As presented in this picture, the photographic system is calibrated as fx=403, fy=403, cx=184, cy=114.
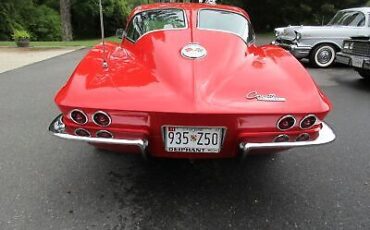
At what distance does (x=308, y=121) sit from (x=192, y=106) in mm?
854

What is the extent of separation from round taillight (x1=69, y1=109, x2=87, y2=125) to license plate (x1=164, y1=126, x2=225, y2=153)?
582 mm

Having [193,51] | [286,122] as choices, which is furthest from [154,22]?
[286,122]

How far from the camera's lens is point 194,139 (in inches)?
111

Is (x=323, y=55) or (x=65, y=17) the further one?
(x=65, y=17)

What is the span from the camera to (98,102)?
110 inches

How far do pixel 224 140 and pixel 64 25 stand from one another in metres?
21.4

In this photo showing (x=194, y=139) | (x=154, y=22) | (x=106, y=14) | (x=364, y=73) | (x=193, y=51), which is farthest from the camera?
(x=106, y=14)

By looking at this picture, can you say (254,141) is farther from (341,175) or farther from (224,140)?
(341,175)

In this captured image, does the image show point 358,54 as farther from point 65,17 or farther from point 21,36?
point 65,17

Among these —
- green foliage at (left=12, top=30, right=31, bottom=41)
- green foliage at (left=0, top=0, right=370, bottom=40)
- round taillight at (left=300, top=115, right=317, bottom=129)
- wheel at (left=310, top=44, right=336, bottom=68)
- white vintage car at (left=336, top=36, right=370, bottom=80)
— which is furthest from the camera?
green foliage at (left=0, top=0, right=370, bottom=40)

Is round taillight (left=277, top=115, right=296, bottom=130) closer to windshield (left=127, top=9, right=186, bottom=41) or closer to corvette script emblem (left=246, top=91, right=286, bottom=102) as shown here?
corvette script emblem (left=246, top=91, right=286, bottom=102)

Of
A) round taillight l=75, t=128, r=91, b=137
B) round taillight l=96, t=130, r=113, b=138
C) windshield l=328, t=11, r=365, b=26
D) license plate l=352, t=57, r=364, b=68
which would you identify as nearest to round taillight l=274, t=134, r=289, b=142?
round taillight l=96, t=130, r=113, b=138

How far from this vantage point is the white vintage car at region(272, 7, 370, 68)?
10789 mm

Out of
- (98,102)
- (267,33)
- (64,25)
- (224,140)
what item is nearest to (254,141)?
(224,140)
